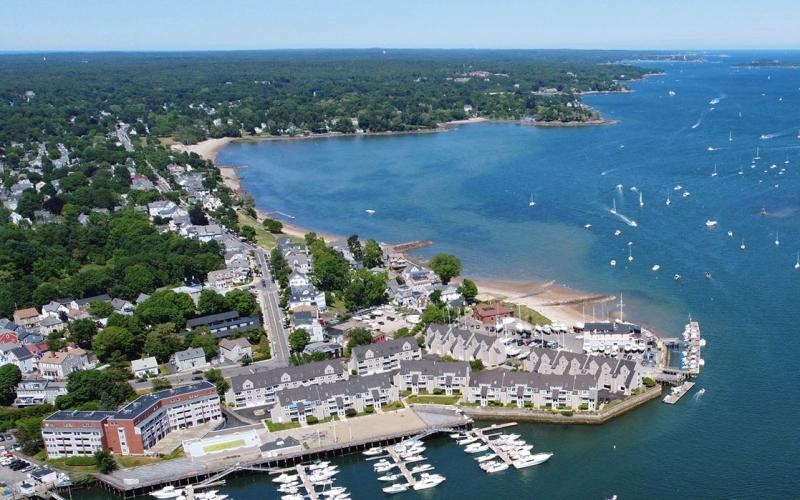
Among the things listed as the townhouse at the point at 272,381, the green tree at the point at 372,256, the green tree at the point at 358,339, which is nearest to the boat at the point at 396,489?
the townhouse at the point at 272,381

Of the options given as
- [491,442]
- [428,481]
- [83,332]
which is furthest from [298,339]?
[428,481]

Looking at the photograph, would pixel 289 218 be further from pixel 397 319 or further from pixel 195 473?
pixel 195 473

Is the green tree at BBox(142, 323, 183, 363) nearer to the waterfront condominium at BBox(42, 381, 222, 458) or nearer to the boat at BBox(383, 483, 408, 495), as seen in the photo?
the waterfront condominium at BBox(42, 381, 222, 458)

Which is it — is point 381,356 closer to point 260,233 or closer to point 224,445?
point 224,445

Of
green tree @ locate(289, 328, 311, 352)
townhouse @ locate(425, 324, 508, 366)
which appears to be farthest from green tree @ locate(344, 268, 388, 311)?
townhouse @ locate(425, 324, 508, 366)

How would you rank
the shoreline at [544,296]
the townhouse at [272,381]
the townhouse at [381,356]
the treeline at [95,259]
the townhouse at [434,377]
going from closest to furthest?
the townhouse at [272,381] → the townhouse at [434,377] → the townhouse at [381,356] → the shoreline at [544,296] → the treeline at [95,259]

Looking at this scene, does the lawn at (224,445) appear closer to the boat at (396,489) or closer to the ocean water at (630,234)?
the ocean water at (630,234)
